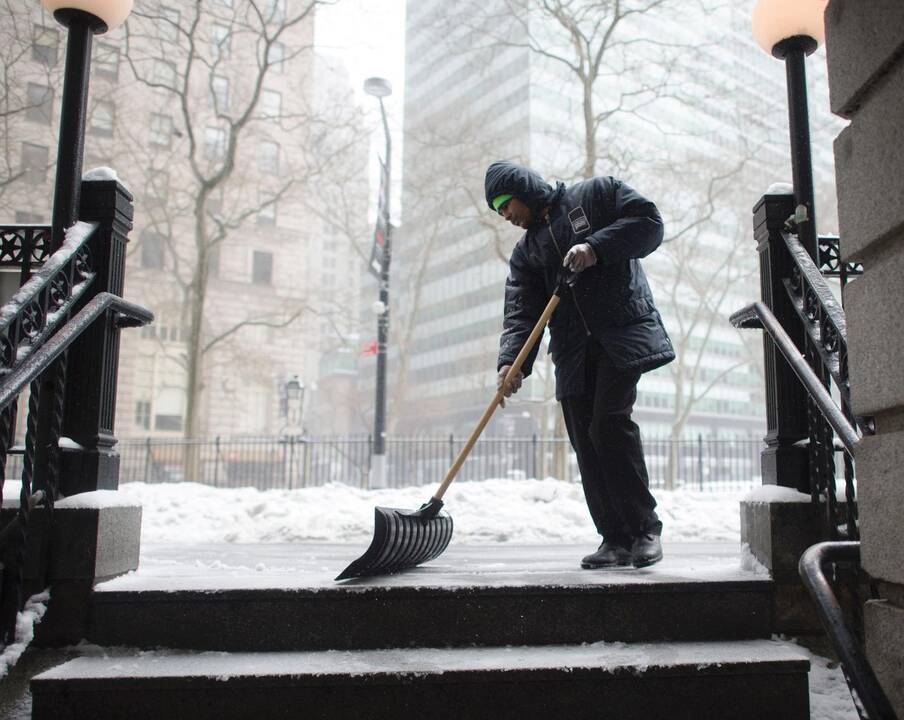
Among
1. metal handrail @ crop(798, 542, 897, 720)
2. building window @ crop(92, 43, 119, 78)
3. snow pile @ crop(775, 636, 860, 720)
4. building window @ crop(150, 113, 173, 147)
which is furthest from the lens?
building window @ crop(150, 113, 173, 147)

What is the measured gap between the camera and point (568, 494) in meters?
9.66

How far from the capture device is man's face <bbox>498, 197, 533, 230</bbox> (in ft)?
12.7

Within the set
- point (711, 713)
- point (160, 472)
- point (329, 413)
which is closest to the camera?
point (711, 713)

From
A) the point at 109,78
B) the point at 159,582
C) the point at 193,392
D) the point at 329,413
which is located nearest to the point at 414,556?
the point at 159,582

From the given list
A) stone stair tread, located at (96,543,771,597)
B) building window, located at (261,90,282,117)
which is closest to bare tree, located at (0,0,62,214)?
stone stair tread, located at (96,543,771,597)

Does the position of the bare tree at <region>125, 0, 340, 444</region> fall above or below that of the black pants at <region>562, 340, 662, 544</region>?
above

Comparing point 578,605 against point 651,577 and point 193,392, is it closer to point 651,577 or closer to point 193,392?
point 651,577

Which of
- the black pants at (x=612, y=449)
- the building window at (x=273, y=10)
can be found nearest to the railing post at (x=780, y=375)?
the black pants at (x=612, y=449)

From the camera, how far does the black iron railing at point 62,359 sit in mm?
2982

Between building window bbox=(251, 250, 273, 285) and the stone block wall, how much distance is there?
36932 mm

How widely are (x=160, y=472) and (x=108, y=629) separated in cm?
2152

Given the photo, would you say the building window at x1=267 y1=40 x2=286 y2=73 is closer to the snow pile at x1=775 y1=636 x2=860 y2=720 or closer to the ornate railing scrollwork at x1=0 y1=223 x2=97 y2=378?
the ornate railing scrollwork at x1=0 y1=223 x2=97 y2=378

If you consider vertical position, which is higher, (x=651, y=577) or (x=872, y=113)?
(x=872, y=113)

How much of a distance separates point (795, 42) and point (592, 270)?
1.80 meters
